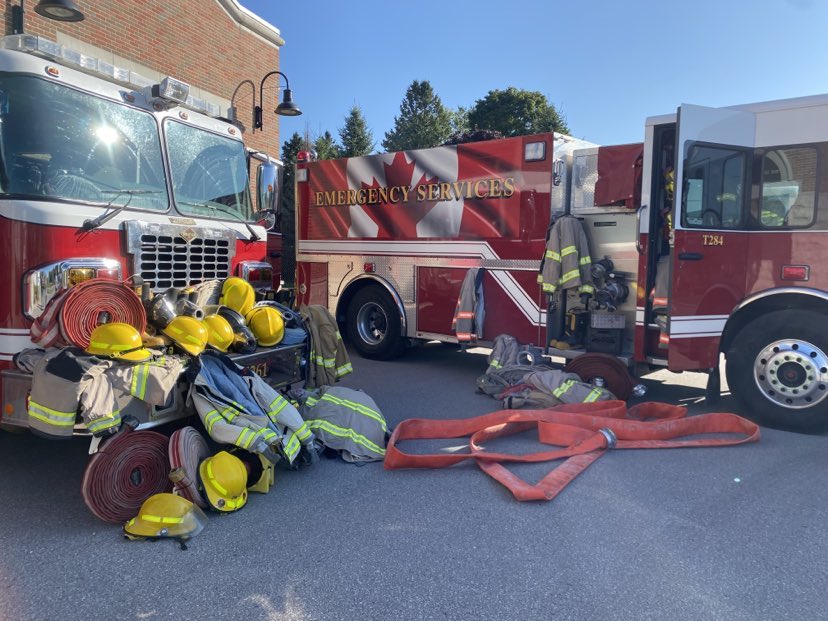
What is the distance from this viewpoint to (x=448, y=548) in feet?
10.8

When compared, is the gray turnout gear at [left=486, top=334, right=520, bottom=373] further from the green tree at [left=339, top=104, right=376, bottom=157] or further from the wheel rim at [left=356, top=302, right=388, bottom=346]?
the green tree at [left=339, top=104, right=376, bottom=157]

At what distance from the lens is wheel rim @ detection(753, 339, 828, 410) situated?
17.2 ft

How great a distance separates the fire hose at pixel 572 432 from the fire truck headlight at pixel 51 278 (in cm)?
220

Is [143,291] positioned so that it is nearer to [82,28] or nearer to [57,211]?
[57,211]

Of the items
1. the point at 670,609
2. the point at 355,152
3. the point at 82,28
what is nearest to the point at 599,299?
the point at 670,609

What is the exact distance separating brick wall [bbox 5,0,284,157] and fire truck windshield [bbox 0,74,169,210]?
22.1ft

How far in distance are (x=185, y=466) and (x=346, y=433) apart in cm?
128

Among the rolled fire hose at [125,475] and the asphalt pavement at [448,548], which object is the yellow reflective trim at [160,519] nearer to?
the asphalt pavement at [448,548]

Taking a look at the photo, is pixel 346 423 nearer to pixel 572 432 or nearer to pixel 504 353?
pixel 572 432

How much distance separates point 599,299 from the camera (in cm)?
648

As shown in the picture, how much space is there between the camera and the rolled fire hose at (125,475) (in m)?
3.46

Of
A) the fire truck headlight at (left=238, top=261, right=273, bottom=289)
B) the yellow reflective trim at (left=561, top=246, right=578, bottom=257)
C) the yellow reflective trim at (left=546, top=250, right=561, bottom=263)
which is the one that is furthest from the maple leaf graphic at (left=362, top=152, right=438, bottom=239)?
the fire truck headlight at (left=238, top=261, right=273, bottom=289)

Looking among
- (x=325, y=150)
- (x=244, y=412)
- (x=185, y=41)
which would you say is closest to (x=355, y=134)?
(x=325, y=150)

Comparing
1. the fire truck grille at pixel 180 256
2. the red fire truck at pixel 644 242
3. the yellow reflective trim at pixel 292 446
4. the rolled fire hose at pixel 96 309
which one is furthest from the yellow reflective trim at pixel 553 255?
the rolled fire hose at pixel 96 309
